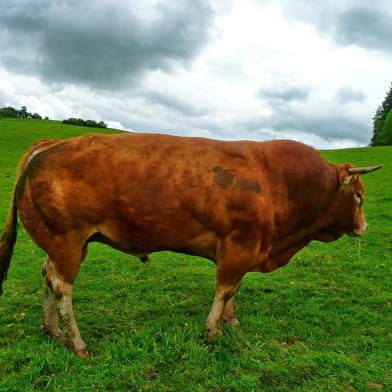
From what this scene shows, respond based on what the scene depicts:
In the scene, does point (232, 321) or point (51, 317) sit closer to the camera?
point (51, 317)

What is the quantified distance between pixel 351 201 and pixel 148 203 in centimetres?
320

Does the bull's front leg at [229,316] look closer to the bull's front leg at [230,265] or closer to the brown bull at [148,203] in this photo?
the brown bull at [148,203]

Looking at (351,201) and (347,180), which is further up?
(347,180)

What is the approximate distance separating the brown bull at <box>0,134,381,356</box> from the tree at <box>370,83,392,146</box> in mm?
62716

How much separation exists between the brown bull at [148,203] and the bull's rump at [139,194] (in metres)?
0.01

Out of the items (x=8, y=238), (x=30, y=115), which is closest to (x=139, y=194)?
(x=8, y=238)

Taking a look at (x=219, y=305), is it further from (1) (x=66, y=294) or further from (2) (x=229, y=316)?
(1) (x=66, y=294)

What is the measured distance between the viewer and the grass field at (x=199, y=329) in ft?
15.8

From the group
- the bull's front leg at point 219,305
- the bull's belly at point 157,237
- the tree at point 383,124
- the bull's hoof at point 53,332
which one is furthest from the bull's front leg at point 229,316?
the tree at point 383,124

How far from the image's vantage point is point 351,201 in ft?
21.8

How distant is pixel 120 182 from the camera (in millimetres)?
5469

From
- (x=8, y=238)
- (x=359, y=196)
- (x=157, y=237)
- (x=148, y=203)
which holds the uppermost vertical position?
(x=359, y=196)

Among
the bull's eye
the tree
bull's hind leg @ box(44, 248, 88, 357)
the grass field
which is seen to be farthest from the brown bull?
the tree

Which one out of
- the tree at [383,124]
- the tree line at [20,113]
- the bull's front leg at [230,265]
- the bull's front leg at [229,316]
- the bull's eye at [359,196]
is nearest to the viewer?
the bull's front leg at [230,265]
